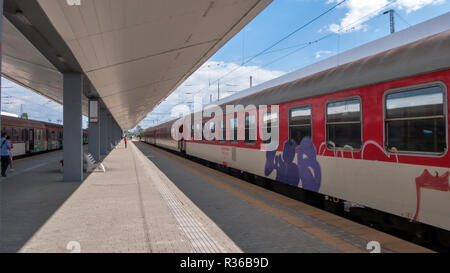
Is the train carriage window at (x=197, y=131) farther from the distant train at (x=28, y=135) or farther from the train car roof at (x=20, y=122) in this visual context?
the train car roof at (x=20, y=122)

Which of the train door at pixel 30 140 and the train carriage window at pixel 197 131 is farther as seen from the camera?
the train door at pixel 30 140

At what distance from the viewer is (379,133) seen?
5023mm

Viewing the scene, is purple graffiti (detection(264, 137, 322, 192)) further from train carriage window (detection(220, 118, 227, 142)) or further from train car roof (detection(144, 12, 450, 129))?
train carriage window (detection(220, 118, 227, 142))

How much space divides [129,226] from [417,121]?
4.68 meters

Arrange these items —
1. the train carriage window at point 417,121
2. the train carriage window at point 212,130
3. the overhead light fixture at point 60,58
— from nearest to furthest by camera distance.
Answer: the train carriage window at point 417,121
the overhead light fixture at point 60,58
the train carriage window at point 212,130

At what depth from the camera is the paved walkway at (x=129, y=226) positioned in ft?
14.9

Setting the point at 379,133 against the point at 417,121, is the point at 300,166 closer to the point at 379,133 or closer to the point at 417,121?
the point at 379,133

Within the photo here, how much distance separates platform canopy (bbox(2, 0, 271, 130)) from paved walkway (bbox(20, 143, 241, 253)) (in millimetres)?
3745

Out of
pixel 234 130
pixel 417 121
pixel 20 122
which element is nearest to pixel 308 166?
pixel 417 121

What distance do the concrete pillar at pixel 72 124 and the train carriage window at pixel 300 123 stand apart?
23.7 ft

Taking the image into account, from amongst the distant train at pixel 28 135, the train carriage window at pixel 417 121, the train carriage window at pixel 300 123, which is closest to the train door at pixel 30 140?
the distant train at pixel 28 135

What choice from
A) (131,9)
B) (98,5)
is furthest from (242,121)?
(98,5)

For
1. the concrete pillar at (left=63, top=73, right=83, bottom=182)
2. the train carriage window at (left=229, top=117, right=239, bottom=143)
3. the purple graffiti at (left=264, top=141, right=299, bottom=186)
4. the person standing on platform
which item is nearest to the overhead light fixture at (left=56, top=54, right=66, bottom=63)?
the concrete pillar at (left=63, top=73, right=83, bottom=182)

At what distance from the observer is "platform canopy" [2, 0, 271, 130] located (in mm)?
6281
